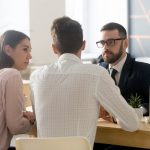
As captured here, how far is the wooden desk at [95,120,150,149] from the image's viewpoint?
2.07m

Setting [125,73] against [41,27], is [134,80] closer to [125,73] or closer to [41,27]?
[125,73]

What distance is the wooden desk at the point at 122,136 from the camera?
207 cm

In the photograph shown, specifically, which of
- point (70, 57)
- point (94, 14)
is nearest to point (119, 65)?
point (70, 57)

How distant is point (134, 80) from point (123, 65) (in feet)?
0.51

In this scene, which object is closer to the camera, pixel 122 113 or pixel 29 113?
pixel 122 113

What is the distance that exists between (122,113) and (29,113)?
666 mm

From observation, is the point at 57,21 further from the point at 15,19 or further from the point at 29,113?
the point at 15,19

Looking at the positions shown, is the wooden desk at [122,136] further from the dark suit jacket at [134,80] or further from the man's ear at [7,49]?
the man's ear at [7,49]

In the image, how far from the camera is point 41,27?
16.0 ft

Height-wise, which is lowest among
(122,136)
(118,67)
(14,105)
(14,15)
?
(122,136)

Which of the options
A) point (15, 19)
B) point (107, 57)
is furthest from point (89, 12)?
point (107, 57)

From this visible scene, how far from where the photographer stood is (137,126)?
2.01m

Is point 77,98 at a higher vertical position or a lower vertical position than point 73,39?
lower

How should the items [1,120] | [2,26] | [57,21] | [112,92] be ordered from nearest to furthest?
[112,92], [57,21], [1,120], [2,26]
